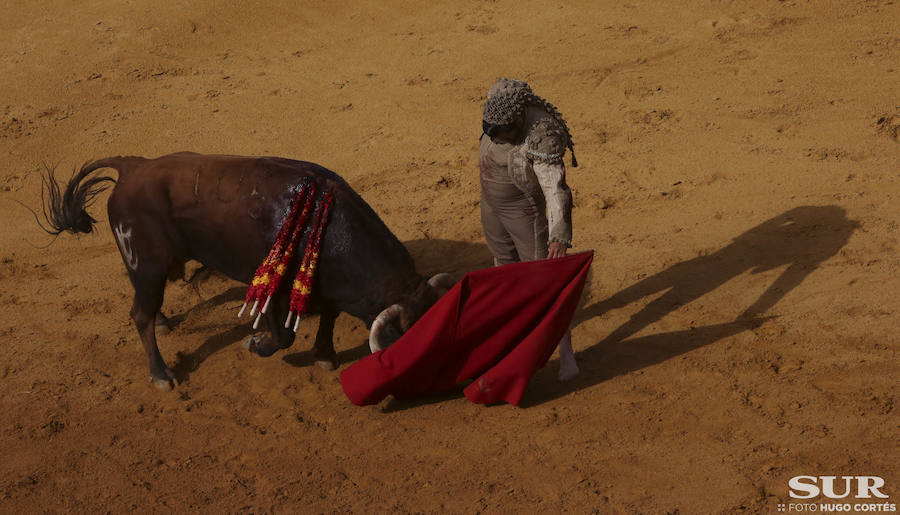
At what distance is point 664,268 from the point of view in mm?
7602

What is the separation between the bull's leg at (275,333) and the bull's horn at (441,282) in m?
0.96

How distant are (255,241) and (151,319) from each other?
3.39 feet

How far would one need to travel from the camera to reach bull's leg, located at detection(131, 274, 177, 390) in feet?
21.2

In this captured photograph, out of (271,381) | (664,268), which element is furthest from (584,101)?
(271,381)

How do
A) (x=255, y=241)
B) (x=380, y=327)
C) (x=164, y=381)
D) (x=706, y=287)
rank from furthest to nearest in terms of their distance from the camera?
(x=706, y=287)
(x=164, y=381)
(x=255, y=241)
(x=380, y=327)

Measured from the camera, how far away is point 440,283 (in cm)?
604

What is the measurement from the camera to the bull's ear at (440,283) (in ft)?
19.8

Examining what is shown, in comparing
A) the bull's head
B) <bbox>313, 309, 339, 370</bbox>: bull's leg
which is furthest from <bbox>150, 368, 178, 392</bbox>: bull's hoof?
the bull's head

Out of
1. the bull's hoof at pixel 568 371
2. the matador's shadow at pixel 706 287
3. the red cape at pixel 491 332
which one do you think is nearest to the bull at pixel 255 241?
the red cape at pixel 491 332

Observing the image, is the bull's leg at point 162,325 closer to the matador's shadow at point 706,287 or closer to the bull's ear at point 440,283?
the bull's ear at point 440,283

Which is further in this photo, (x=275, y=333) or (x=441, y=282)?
(x=275, y=333)

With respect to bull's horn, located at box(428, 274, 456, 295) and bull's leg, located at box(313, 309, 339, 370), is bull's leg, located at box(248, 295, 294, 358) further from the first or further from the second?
bull's horn, located at box(428, 274, 456, 295)

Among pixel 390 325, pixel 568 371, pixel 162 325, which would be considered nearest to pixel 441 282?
pixel 390 325

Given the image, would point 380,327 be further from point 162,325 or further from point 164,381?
point 162,325
